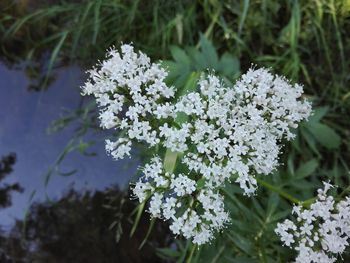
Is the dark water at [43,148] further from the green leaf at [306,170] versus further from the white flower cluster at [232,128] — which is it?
the white flower cluster at [232,128]

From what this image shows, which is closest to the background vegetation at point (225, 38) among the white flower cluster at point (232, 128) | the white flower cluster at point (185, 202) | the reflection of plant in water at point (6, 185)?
the reflection of plant in water at point (6, 185)

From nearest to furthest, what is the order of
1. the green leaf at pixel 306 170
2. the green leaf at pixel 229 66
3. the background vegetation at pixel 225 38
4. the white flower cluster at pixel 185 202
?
1. the white flower cluster at pixel 185 202
2. the green leaf at pixel 306 170
3. the green leaf at pixel 229 66
4. the background vegetation at pixel 225 38

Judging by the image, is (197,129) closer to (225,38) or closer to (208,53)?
(208,53)

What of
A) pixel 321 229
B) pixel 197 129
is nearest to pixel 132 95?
pixel 197 129

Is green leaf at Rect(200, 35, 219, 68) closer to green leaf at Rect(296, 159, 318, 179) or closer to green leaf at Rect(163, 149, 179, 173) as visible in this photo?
green leaf at Rect(296, 159, 318, 179)

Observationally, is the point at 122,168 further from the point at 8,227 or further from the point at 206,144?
the point at 206,144
